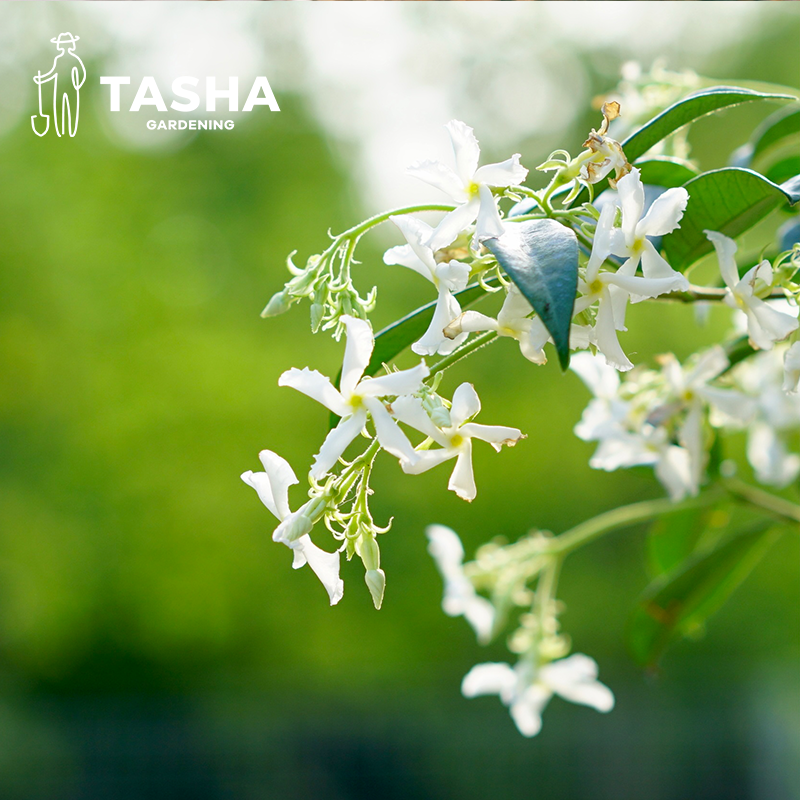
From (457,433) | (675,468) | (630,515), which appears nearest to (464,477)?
(457,433)

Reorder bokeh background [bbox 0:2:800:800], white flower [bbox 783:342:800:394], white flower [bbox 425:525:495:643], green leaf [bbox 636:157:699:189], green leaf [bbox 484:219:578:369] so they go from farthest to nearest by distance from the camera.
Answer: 1. bokeh background [bbox 0:2:800:800]
2. white flower [bbox 425:525:495:643]
3. green leaf [bbox 636:157:699:189]
4. white flower [bbox 783:342:800:394]
5. green leaf [bbox 484:219:578:369]

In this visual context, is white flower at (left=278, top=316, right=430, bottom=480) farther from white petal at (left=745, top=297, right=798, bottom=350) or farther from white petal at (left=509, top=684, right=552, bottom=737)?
white petal at (left=509, top=684, right=552, bottom=737)

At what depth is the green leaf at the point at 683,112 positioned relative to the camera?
0.47m

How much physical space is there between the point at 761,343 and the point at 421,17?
20.4 feet

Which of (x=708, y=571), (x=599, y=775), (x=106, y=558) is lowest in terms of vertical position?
(x=599, y=775)

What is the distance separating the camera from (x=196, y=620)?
552cm

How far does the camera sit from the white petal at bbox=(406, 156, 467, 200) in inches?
14.8

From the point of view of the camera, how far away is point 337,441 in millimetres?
371

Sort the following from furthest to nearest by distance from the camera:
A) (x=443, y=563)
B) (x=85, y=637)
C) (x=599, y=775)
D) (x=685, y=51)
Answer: (x=685, y=51)
(x=85, y=637)
(x=599, y=775)
(x=443, y=563)

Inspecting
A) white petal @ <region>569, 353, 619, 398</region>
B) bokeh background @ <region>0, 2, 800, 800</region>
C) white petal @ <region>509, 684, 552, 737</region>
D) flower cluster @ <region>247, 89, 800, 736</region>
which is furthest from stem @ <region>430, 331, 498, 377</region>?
bokeh background @ <region>0, 2, 800, 800</region>

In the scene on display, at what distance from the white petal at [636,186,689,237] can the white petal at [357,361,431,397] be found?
0.12 metres

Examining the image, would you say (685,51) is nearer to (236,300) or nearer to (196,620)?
(236,300)

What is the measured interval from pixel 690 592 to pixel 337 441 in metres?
0.59

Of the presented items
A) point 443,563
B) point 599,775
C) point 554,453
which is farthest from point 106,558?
point 443,563
